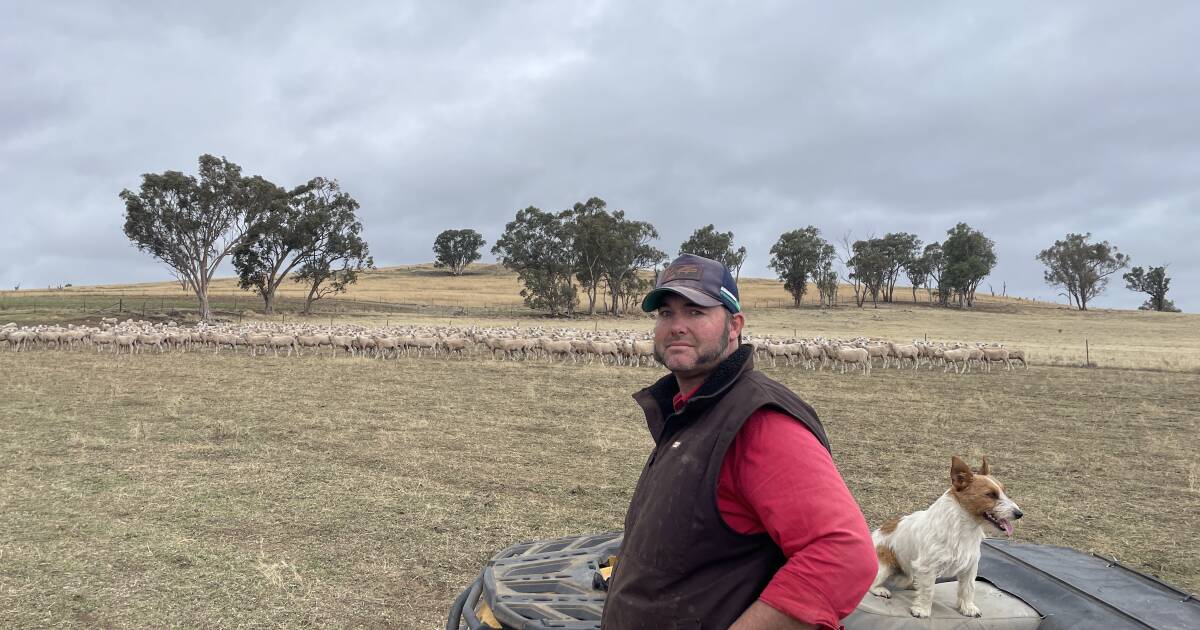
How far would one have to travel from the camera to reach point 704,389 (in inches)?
83.5

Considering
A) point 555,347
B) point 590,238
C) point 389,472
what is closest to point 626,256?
point 590,238

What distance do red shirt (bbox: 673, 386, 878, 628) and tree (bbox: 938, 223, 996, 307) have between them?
84244 mm

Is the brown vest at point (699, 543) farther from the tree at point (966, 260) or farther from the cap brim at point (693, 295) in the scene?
the tree at point (966, 260)

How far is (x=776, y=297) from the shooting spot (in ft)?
291

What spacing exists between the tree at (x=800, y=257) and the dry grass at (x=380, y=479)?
5841 centimetres

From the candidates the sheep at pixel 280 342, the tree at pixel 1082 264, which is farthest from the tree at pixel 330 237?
the tree at pixel 1082 264

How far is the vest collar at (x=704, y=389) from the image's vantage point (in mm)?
2094

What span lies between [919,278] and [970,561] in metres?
92.1

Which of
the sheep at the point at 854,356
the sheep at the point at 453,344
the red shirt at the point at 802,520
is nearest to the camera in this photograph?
the red shirt at the point at 802,520

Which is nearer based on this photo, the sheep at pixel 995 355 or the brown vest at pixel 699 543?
the brown vest at pixel 699 543

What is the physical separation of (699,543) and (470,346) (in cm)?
2549

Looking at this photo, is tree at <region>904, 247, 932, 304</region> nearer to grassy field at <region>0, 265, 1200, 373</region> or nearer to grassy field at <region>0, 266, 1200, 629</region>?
grassy field at <region>0, 265, 1200, 373</region>

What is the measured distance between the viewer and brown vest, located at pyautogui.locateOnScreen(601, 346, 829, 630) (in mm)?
1918

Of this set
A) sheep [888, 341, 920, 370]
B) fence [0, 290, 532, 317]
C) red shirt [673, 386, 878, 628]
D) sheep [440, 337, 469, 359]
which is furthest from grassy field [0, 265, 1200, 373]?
red shirt [673, 386, 878, 628]
